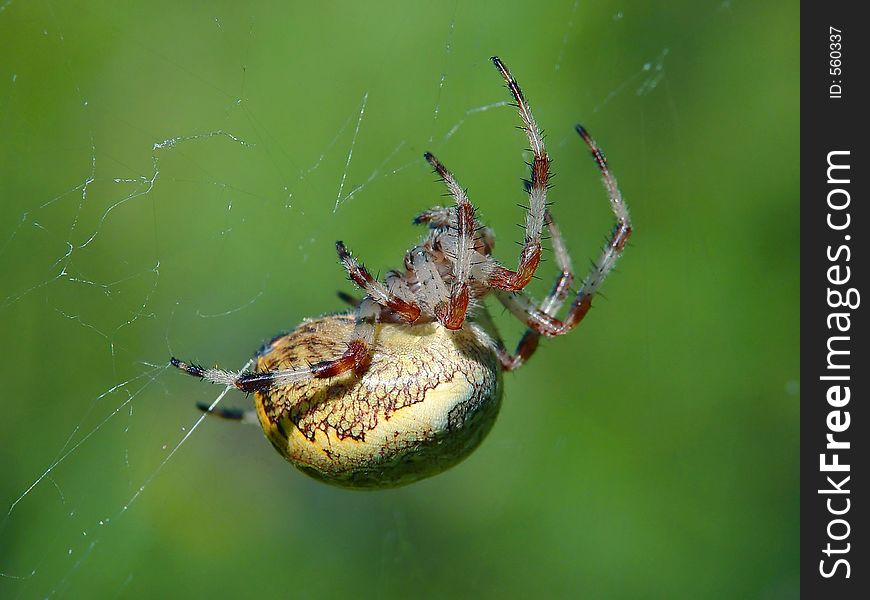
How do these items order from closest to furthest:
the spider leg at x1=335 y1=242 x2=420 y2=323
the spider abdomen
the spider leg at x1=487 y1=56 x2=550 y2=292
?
the spider abdomen → the spider leg at x1=335 y1=242 x2=420 y2=323 → the spider leg at x1=487 y1=56 x2=550 y2=292

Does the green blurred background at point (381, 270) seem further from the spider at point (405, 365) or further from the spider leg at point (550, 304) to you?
the spider at point (405, 365)

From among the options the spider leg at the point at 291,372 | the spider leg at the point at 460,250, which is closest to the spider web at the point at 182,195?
the spider leg at the point at 291,372

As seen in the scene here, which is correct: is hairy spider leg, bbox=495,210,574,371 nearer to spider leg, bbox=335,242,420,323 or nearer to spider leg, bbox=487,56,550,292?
spider leg, bbox=487,56,550,292

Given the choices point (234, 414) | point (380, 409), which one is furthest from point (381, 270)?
point (380, 409)

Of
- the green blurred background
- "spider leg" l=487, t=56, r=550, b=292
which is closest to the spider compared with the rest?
"spider leg" l=487, t=56, r=550, b=292

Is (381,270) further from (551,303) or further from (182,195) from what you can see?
(551,303)

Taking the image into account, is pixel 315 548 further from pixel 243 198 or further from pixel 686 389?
pixel 686 389

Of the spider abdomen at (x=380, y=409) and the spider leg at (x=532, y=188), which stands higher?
the spider leg at (x=532, y=188)
